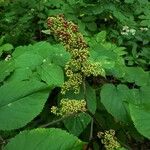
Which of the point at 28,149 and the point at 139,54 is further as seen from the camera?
the point at 139,54

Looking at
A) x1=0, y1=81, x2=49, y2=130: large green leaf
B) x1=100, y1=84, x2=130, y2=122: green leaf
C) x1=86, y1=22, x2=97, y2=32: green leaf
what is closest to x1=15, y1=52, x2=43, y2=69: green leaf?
x1=100, y1=84, x2=130, y2=122: green leaf

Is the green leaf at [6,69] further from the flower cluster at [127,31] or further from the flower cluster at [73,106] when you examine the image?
the flower cluster at [127,31]

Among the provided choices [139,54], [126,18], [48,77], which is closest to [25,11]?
[126,18]

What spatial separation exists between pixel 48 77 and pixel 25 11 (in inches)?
106

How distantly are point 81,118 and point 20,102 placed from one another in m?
0.61

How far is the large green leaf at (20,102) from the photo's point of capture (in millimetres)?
1123

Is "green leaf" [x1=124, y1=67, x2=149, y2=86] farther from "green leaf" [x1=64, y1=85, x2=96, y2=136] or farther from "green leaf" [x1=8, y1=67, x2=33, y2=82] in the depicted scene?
"green leaf" [x1=8, y1=67, x2=33, y2=82]

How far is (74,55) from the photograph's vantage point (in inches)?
67.9

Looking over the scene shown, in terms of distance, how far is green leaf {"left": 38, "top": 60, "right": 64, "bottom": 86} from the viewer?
1.80 metres

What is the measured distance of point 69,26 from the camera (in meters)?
1.78

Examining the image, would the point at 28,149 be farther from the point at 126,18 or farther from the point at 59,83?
the point at 126,18

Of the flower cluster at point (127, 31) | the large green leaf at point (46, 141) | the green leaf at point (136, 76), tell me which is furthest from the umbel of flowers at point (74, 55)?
the flower cluster at point (127, 31)

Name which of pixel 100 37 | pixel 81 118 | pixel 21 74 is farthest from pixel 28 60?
pixel 100 37

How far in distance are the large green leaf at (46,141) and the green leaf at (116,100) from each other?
0.81m
